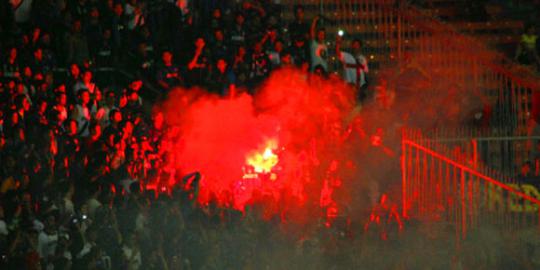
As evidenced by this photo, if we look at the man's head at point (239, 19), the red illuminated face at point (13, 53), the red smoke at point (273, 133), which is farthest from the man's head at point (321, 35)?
the red illuminated face at point (13, 53)

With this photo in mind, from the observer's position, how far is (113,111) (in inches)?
616

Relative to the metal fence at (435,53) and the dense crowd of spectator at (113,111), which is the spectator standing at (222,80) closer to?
the dense crowd of spectator at (113,111)

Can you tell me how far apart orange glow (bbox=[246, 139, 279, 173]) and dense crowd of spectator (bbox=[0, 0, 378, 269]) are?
96 cm

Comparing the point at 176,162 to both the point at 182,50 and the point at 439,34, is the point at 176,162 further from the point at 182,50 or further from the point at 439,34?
the point at 439,34

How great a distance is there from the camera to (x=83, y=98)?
15.5m

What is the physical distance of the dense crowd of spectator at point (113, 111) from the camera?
13.3m

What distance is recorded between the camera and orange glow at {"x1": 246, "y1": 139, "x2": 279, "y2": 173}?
1661 centimetres

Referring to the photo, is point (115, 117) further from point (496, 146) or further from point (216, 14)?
point (496, 146)

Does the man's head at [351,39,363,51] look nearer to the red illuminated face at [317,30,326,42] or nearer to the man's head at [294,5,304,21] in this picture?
the red illuminated face at [317,30,326,42]

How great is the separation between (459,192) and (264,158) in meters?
2.94

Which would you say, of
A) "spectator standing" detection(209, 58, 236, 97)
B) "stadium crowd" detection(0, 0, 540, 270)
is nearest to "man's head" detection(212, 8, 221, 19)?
"stadium crowd" detection(0, 0, 540, 270)

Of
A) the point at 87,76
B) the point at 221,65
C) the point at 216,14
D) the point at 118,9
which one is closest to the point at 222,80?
the point at 221,65

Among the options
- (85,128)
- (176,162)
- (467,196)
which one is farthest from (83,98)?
(467,196)

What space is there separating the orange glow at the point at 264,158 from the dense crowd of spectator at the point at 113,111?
96cm
